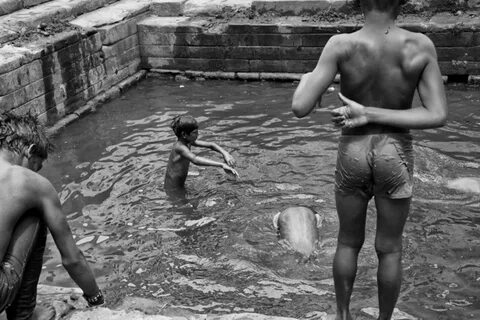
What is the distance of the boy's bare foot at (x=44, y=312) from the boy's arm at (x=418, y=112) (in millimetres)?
2107

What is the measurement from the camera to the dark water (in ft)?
17.2

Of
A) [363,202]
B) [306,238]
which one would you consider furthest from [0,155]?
[306,238]

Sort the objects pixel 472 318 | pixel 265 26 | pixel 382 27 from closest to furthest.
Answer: pixel 382 27 < pixel 472 318 < pixel 265 26

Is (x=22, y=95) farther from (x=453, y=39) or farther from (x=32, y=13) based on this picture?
(x=453, y=39)

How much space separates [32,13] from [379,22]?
7.87 m

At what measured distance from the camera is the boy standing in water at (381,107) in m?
3.54

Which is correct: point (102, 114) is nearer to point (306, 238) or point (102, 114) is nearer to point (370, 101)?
point (306, 238)

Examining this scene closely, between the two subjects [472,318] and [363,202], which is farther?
[472,318]

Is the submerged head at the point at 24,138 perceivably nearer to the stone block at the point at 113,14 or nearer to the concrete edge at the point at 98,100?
the concrete edge at the point at 98,100

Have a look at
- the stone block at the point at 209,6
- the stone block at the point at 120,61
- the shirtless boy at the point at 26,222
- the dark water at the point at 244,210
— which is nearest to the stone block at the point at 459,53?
the dark water at the point at 244,210

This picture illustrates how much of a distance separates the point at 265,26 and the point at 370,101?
774 centimetres

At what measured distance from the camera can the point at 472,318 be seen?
4.73 meters

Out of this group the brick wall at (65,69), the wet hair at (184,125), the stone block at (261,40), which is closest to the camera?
the wet hair at (184,125)

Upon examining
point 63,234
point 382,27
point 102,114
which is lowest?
point 102,114
